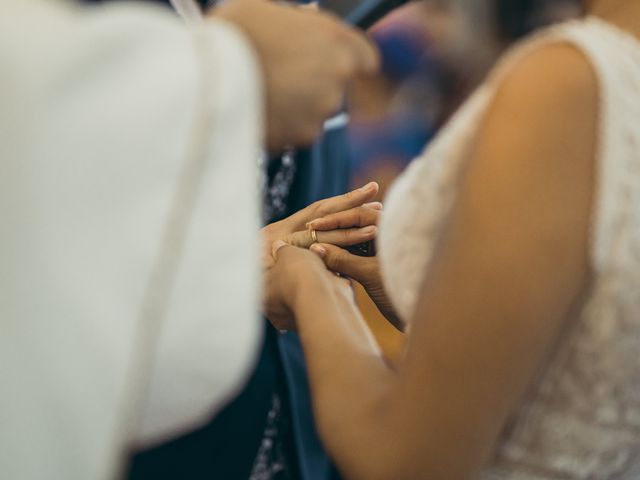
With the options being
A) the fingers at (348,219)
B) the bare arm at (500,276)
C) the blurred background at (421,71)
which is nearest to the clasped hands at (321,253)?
the fingers at (348,219)

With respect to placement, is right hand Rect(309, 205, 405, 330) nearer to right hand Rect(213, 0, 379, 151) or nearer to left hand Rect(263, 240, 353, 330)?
left hand Rect(263, 240, 353, 330)

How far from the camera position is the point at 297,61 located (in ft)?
1.42

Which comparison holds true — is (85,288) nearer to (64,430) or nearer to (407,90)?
(64,430)

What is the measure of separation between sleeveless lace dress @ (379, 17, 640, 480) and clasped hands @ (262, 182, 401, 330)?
172 millimetres

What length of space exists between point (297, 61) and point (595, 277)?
0.85 feet

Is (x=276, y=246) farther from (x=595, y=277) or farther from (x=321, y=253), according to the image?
(x=595, y=277)

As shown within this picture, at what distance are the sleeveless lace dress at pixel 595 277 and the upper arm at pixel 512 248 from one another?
2cm

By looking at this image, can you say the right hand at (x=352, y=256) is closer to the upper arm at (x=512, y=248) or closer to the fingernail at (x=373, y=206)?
the fingernail at (x=373, y=206)

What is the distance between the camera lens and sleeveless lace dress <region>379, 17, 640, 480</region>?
0.45 metres

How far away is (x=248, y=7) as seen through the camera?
0.45 meters

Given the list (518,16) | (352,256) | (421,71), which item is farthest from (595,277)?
(421,71)

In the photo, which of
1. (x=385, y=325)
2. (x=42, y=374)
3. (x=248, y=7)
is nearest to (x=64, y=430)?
(x=42, y=374)

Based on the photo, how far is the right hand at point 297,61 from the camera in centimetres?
43

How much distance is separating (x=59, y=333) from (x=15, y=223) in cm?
6
